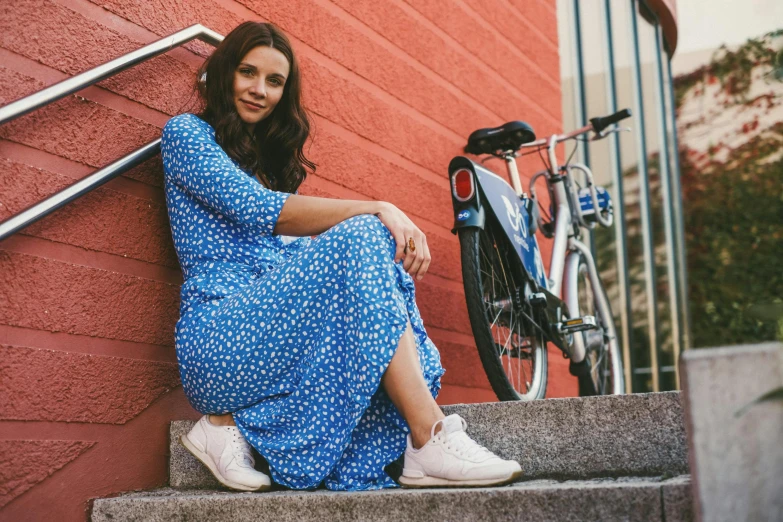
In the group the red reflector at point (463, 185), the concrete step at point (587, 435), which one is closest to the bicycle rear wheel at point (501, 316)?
the red reflector at point (463, 185)

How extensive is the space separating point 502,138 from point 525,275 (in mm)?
579

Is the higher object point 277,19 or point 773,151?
point 773,151

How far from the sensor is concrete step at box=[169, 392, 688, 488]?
69.5 inches

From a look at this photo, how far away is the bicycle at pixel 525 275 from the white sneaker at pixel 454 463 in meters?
0.73

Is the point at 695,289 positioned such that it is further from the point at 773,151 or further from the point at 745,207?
the point at 773,151

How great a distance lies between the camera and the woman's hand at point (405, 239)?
1.82m

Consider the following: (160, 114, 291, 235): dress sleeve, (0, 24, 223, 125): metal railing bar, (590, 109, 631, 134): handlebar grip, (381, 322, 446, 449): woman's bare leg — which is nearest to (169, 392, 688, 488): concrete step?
(381, 322, 446, 449): woman's bare leg

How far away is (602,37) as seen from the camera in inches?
239

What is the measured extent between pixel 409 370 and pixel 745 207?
7360 mm

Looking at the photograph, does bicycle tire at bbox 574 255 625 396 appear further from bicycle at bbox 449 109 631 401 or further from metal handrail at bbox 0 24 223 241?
metal handrail at bbox 0 24 223 241

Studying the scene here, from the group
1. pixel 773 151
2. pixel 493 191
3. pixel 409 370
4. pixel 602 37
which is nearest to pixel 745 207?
pixel 773 151

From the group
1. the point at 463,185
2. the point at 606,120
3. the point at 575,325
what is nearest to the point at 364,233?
the point at 463,185

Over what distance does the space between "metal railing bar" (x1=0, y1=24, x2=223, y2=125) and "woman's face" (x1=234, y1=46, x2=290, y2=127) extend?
0.54 feet

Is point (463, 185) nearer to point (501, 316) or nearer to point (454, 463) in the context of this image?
point (501, 316)
